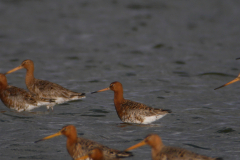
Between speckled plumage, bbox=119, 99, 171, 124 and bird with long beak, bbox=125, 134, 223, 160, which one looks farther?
speckled plumage, bbox=119, 99, 171, 124

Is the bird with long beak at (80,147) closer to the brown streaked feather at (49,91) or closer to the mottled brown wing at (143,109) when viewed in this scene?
the mottled brown wing at (143,109)

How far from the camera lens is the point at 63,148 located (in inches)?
329

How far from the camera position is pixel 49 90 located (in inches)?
461

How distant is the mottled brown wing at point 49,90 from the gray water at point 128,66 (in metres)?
0.34

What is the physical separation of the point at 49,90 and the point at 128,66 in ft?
16.3

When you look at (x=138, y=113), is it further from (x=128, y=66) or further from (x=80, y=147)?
(x=128, y=66)

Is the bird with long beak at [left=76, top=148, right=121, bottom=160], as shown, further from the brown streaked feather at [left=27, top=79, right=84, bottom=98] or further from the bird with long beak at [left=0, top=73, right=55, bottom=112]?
the brown streaked feather at [left=27, top=79, right=84, bottom=98]

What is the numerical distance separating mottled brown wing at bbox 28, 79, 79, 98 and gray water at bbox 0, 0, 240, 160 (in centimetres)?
34

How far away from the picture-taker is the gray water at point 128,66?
29.7ft

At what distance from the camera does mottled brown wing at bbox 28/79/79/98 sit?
458 inches

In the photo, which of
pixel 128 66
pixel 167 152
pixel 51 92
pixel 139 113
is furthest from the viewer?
pixel 128 66

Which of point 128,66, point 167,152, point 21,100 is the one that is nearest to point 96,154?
point 167,152

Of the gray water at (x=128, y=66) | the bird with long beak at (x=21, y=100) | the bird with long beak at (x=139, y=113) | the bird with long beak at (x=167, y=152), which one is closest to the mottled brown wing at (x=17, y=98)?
the bird with long beak at (x=21, y=100)

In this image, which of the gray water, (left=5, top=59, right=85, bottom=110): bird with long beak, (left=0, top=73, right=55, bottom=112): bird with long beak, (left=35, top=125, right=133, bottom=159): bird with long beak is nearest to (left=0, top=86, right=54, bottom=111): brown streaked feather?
(left=0, top=73, right=55, bottom=112): bird with long beak
